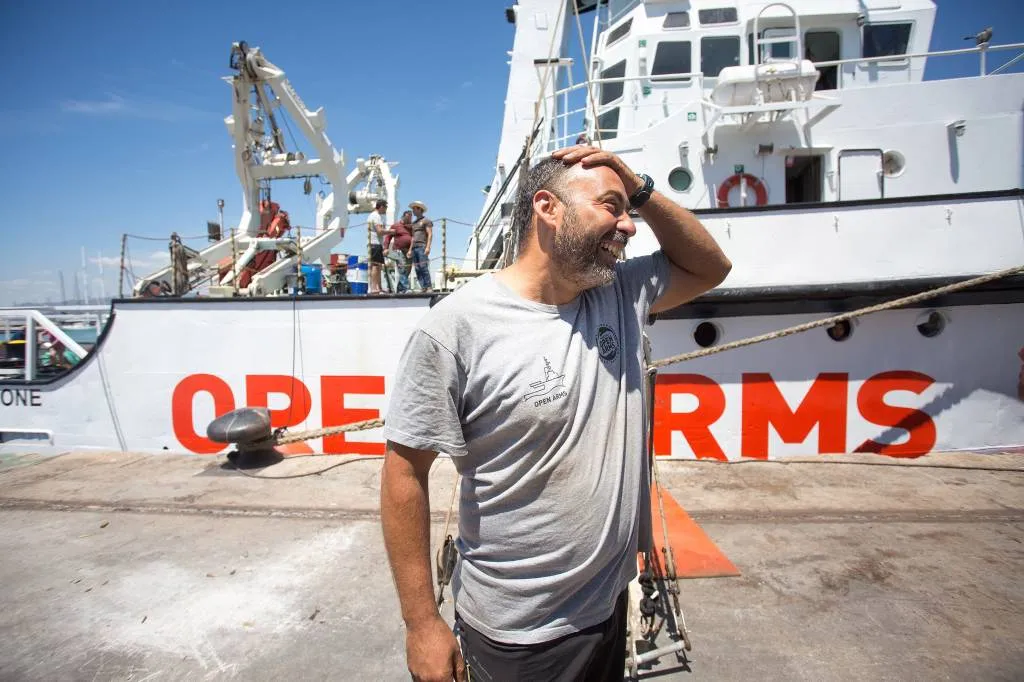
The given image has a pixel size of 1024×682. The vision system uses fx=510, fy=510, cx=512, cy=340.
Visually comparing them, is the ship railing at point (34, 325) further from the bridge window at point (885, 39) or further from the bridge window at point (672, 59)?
the bridge window at point (885, 39)

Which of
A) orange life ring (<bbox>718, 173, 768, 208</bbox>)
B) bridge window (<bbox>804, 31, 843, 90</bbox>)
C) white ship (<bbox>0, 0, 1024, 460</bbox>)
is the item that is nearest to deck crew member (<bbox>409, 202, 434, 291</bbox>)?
white ship (<bbox>0, 0, 1024, 460</bbox>)

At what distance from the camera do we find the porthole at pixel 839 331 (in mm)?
4941

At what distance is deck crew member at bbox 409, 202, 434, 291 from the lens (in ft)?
21.6

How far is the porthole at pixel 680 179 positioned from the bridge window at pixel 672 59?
1687 millimetres

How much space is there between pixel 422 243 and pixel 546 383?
579 centimetres

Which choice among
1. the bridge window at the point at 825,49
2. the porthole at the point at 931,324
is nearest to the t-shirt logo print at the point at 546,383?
the porthole at the point at 931,324

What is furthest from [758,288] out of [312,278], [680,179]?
[312,278]

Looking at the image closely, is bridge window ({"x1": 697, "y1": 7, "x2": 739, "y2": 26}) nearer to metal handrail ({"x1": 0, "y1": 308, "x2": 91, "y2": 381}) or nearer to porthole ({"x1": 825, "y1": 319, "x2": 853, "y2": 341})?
porthole ({"x1": 825, "y1": 319, "x2": 853, "y2": 341})

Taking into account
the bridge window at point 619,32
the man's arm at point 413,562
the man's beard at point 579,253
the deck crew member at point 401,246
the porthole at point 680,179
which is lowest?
the man's arm at point 413,562

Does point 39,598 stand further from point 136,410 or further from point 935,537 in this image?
point 935,537

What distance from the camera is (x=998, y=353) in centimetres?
487

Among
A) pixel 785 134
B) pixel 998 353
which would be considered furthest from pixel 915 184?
pixel 998 353

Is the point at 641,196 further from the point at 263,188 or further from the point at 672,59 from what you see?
the point at 263,188

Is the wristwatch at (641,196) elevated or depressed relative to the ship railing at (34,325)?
elevated
